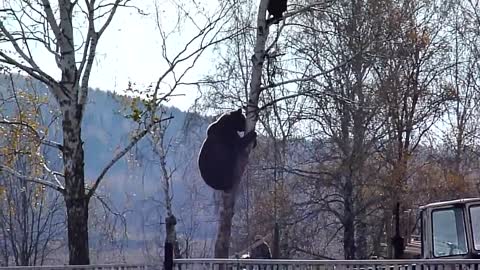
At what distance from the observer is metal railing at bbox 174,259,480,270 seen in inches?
386

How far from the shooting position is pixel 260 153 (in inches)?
1036

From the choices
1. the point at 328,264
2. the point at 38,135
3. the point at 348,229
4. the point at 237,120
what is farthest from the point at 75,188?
the point at 348,229

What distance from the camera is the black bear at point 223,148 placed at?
1371 cm

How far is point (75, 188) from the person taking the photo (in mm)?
13617

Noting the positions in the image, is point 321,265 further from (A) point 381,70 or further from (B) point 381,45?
(A) point 381,70

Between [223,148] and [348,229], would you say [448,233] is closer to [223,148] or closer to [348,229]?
[223,148]

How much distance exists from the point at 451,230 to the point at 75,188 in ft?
19.1

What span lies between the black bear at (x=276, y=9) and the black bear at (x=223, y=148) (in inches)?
82.0

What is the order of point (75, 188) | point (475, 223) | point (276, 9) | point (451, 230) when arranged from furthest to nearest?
point (276, 9), point (75, 188), point (451, 230), point (475, 223)

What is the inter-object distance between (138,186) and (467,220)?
51.7 ft

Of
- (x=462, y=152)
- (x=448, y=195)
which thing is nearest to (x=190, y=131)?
(x=448, y=195)

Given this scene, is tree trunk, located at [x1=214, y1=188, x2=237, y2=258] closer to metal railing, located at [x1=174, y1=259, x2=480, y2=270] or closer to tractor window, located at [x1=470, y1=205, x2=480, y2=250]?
metal railing, located at [x1=174, y1=259, x2=480, y2=270]

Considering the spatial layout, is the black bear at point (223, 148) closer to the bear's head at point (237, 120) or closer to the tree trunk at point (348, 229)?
the bear's head at point (237, 120)

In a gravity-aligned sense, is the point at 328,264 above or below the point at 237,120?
below
